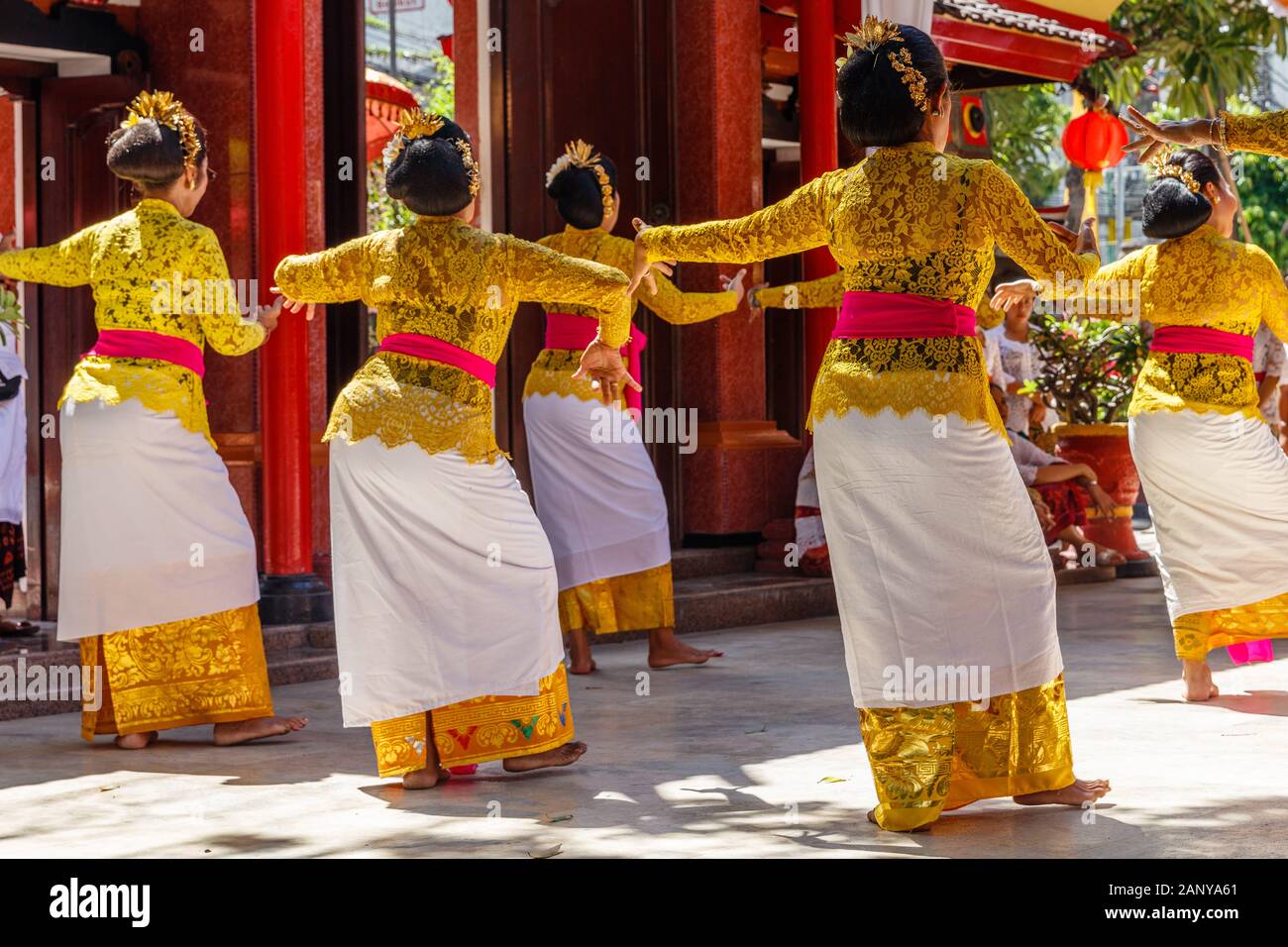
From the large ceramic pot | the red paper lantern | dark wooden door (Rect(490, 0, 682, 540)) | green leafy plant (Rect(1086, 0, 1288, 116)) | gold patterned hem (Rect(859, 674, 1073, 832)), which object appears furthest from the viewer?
green leafy plant (Rect(1086, 0, 1288, 116))

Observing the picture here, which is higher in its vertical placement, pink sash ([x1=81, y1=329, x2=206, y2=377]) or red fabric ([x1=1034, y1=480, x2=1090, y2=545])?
pink sash ([x1=81, y1=329, x2=206, y2=377])

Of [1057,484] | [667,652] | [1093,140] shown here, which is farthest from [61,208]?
[1093,140]

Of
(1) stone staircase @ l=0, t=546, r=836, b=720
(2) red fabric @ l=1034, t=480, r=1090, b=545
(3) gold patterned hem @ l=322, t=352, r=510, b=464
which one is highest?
(3) gold patterned hem @ l=322, t=352, r=510, b=464

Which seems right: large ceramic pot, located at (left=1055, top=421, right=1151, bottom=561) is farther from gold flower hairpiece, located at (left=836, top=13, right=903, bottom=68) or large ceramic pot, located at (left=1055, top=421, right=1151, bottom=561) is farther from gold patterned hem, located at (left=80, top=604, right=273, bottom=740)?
gold flower hairpiece, located at (left=836, top=13, right=903, bottom=68)

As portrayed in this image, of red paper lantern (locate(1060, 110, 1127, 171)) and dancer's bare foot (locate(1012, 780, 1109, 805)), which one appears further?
red paper lantern (locate(1060, 110, 1127, 171))

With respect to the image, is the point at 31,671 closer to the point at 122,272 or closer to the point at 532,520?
the point at 122,272

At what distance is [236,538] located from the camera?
6176 millimetres

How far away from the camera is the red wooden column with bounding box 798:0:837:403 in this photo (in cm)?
1035

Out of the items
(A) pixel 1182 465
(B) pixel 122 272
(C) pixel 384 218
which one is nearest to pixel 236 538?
(B) pixel 122 272

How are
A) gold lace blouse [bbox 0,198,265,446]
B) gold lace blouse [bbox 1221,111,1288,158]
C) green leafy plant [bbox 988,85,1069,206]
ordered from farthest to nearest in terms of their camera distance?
1. green leafy plant [bbox 988,85,1069,206]
2. gold lace blouse [bbox 0,198,265,446]
3. gold lace blouse [bbox 1221,111,1288,158]

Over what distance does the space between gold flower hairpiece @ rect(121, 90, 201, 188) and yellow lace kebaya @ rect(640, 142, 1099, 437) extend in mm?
2454

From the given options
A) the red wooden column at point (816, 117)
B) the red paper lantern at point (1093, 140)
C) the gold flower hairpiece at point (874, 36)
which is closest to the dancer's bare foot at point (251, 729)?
the gold flower hairpiece at point (874, 36)

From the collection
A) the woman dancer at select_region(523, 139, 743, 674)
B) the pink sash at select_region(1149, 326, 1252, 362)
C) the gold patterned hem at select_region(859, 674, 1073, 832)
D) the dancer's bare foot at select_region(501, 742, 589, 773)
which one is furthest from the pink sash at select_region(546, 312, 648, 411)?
the gold patterned hem at select_region(859, 674, 1073, 832)

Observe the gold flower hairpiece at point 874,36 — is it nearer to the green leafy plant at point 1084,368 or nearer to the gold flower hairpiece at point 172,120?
the gold flower hairpiece at point 172,120
